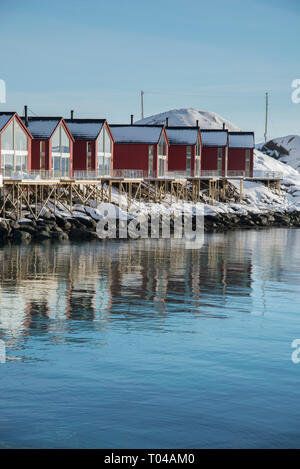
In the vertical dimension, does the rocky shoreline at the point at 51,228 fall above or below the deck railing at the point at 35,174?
below

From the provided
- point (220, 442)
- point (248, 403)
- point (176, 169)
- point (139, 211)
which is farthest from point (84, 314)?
point (176, 169)

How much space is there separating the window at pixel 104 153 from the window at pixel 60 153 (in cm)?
395

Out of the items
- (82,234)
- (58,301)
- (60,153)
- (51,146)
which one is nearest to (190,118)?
(60,153)

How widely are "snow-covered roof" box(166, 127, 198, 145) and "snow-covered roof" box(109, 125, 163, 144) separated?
558 cm

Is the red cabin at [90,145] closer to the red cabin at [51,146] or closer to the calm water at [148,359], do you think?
the red cabin at [51,146]

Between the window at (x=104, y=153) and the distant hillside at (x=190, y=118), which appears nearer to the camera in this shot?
the window at (x=104, y=153)

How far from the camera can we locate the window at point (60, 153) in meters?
48.8

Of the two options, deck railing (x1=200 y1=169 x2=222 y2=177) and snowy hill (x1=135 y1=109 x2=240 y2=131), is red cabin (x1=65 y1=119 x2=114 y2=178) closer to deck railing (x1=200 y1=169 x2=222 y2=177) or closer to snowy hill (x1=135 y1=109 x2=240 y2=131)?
deck railing (x1=200 y1=169 x2=222 y2=177)

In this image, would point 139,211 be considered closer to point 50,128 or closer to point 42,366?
point 50,128

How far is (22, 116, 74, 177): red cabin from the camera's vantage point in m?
47.8

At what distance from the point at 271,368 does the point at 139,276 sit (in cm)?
1398

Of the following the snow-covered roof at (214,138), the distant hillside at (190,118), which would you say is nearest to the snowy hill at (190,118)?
the distant hillside at (190,118)

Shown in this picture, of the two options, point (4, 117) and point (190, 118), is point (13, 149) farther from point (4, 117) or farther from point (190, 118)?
point (190, 118)

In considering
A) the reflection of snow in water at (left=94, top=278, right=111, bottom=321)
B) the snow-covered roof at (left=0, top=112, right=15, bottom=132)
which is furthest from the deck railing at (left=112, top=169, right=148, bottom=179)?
the reflection of snow in water at (left=94, top=278, right=111, bottom=321)
